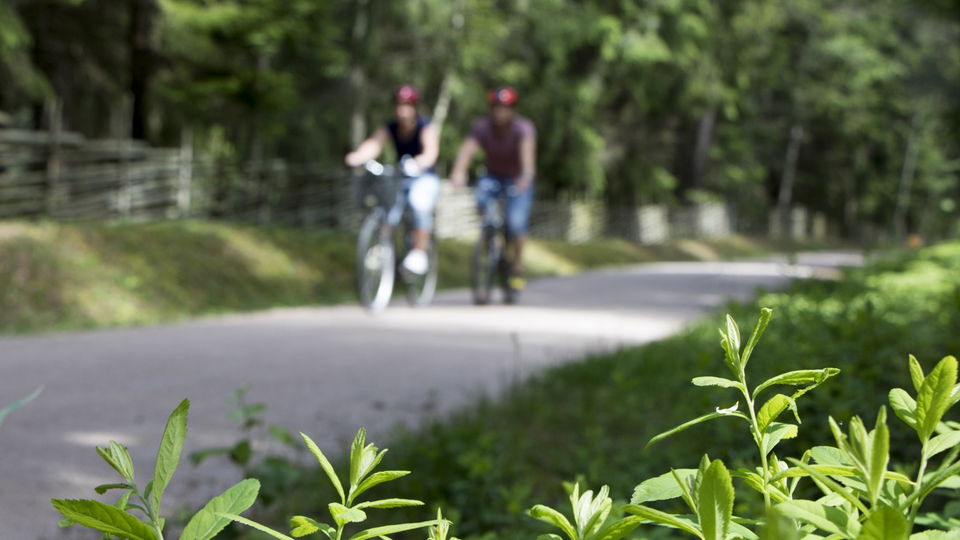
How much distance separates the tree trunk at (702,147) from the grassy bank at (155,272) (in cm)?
2438

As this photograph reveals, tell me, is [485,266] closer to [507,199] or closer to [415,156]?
[507,199]

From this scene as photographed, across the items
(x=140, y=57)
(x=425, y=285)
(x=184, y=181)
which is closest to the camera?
(x=425, y=285)

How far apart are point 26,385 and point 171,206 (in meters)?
9.99

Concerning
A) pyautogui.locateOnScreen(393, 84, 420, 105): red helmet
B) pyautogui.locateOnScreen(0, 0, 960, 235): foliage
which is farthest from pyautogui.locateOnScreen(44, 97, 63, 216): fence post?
pyautogui.locateOnScreen(393, 84, 420, 105): red helmet

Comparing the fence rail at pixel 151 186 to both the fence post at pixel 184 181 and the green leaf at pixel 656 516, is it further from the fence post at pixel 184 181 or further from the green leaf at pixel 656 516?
the green leaf at pixel 656 516

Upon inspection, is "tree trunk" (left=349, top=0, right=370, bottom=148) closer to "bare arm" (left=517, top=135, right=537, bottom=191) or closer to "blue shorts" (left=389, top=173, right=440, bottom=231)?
"blue shorts" (left=389, top=173, right=440, bottom=231)

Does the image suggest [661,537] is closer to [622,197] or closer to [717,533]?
[717,533]

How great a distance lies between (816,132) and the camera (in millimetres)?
45750

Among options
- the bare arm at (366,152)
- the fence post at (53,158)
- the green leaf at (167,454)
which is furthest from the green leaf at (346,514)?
the fence post at (53,158)

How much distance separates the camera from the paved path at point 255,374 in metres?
3.57

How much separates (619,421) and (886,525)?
3724 millimetres

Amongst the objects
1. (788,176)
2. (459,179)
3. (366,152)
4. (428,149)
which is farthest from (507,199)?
(788,176)

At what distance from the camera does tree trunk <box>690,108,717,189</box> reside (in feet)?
121

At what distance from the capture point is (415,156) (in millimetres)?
9648
